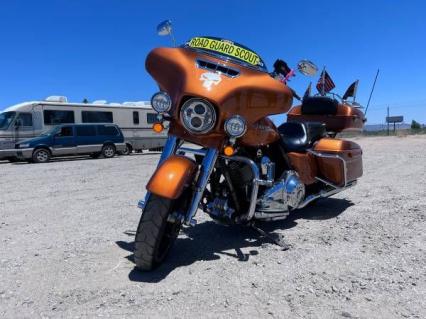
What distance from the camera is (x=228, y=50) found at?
3797 millimetres

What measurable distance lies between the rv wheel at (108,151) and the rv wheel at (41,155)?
9.08ft

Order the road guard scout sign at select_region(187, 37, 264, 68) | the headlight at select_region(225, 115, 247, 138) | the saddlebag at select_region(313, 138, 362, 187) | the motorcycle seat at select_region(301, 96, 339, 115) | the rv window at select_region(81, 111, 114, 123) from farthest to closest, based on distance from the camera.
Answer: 1. the rv window at select_region(81, 111, 114, 123)
2. the motorcycle seat at select_region(301, 96, 339, 115)
3. the saddlebag at select_region(313, 138, 362, 187)
4. the road guard scout sign at select_region(187, 37, 264, 68)
5. the headlight at select_region(225, 115, 247, 138)

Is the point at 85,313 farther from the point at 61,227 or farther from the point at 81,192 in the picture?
the point at 81,192

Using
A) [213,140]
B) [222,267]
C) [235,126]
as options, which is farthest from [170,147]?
[222,267]

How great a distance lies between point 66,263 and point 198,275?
1.30 meters

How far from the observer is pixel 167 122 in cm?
386

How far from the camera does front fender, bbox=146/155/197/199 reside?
3256mm

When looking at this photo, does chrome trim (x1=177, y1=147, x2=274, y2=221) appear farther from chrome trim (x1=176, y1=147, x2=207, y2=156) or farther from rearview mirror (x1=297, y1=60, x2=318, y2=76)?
rearview mirror (x1=297, y1=60, x2=318, y2=76)

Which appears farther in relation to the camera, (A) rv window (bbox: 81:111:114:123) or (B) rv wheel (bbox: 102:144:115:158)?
(A) rv window (bbox: 81:111:114:123)

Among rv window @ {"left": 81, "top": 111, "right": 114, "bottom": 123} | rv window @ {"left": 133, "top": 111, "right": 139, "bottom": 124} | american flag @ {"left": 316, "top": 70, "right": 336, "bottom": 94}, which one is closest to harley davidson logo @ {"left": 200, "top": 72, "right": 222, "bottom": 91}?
american flag @ {"left": 316, "top": 70, "right": 336, "bottom": 94}

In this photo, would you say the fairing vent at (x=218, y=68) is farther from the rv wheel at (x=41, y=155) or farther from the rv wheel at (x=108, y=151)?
the rv wheel at (x=108, y=151)

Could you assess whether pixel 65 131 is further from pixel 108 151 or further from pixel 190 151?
pixel 190 151

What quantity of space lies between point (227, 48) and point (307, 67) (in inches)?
36.8

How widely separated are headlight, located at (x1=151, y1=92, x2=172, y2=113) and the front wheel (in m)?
0.78
